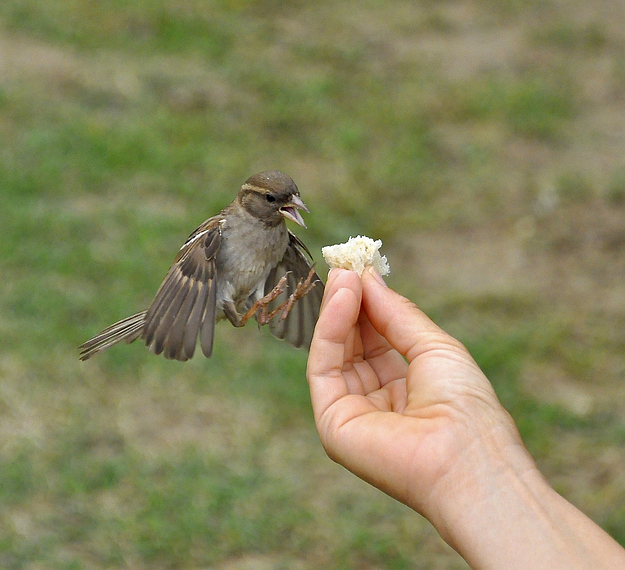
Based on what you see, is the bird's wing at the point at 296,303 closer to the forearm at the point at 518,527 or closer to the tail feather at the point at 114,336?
the tail feather at the point at 114,336

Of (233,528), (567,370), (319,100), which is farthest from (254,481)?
(319,100)

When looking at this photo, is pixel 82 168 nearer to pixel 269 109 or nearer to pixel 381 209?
pixel 269 109

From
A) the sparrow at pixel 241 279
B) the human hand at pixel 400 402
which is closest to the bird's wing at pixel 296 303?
the sparrow at pixel 241 279

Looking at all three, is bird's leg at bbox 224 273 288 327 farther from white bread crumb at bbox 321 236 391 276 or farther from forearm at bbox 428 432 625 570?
forearm at bbox 428 432 625 570

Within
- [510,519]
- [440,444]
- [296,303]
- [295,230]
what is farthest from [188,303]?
[295,230]

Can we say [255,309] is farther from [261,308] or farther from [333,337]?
[333,337]

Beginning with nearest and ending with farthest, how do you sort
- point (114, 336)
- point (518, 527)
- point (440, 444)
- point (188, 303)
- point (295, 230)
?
1. point (518, 527)
2. point (440, 444)
3. point (188, 303)
4. point (114, 336)
5. point (295, 230)

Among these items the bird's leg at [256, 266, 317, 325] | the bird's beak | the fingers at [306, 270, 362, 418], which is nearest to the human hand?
the fingers at [306, 270, 362, 418]
